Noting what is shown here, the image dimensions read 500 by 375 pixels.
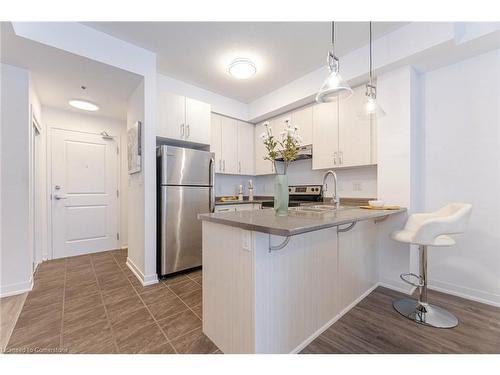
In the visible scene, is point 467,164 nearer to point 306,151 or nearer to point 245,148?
point 306,151

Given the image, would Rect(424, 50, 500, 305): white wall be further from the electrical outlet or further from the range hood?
the range hood

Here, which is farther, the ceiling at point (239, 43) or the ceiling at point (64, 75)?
the ceiling at point (239, 43)

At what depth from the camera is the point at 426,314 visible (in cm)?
175

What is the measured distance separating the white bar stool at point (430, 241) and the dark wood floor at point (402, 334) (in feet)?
0.27

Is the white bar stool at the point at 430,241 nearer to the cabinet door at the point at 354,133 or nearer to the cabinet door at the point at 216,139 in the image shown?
the cabinet door at the point at 354,133

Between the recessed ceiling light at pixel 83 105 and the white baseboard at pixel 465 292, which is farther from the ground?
the recessed ceiling light at pixel 83 105

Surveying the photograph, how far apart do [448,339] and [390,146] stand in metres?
1.72

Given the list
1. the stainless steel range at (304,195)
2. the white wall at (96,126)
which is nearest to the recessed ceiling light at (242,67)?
the stainless steel range at (304,195)

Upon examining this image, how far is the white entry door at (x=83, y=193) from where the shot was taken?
3.30m

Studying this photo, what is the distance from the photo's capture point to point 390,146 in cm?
231

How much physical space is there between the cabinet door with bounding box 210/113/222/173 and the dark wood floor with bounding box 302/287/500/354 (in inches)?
105

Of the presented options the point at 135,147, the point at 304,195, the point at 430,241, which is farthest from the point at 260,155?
the point at 430,241

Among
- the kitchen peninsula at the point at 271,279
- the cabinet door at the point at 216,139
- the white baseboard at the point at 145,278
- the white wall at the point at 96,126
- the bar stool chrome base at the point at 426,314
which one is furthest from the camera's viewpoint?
the cabinet door at the point at 216,139
